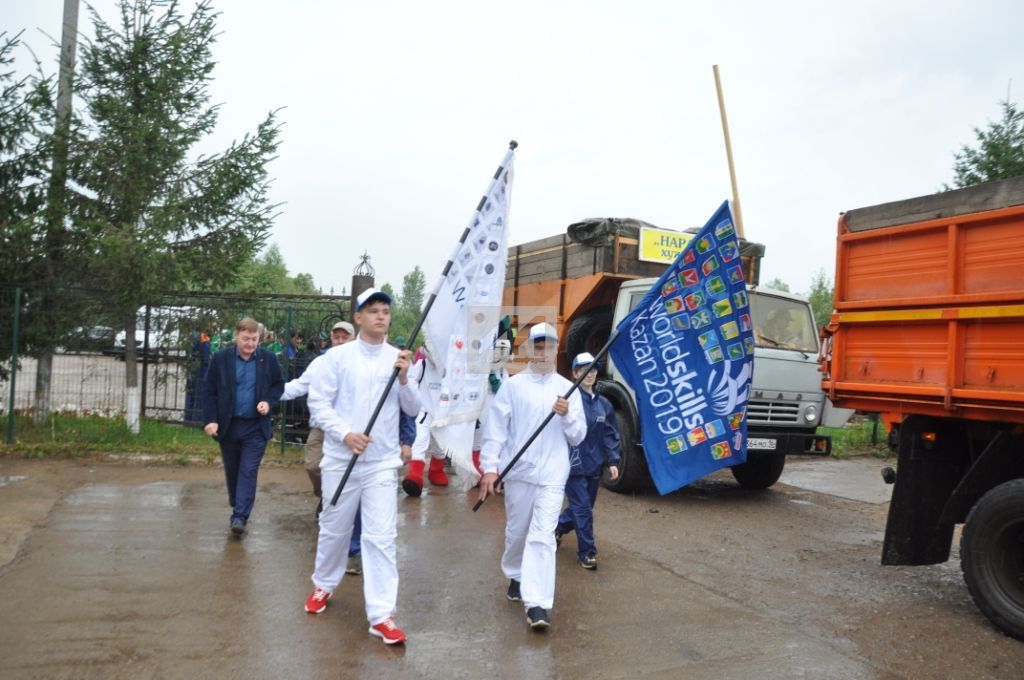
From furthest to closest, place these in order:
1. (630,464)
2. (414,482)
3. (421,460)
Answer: (630,464) < (421,460) < (414,482)

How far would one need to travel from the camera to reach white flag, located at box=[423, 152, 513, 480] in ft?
15.9

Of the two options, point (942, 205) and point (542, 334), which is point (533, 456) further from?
point (942, 205)

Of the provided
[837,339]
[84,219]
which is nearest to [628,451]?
[837,339]

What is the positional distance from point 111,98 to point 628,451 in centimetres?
793

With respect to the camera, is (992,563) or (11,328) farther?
(11,328)

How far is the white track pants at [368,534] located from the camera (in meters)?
4.36

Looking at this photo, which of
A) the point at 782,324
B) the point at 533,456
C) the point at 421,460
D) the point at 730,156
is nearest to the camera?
the point at 533,456

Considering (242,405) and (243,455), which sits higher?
(242,405)

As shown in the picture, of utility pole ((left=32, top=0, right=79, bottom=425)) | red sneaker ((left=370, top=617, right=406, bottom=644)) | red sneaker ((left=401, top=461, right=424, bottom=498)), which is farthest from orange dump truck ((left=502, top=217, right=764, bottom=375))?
utility pole ((left=32, top=0, right=79, bottom=425))

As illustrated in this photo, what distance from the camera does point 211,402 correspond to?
6.32 meters

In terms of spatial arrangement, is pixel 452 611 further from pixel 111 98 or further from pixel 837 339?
pixel 111 98

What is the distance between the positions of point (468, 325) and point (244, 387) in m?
2.42

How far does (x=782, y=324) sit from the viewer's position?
9562mm

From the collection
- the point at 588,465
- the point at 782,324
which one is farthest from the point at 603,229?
the point at 588,465
